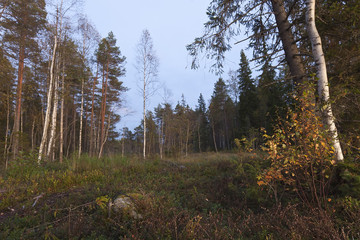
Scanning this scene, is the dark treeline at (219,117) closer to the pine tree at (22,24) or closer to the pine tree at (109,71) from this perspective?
the pine tree at (109,71)

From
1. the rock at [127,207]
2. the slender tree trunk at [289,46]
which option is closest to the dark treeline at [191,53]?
the slender tree trunk at [289,46]

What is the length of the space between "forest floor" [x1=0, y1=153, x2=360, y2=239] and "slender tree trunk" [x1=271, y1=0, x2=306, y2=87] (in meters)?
2.56

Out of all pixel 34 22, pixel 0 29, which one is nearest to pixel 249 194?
pixel 0 29

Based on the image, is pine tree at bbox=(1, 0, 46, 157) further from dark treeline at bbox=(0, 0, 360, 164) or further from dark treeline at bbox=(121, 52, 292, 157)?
dark treeline at bbox=(121, 52, 292, 157)

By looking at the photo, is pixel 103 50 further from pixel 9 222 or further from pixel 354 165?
pixel 354 165

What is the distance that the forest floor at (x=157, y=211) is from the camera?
235cm

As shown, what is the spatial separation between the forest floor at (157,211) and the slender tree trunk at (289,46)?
2.56 meters

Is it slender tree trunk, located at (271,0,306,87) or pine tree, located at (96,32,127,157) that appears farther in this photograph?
pine tree, located at (96,32,127,157)

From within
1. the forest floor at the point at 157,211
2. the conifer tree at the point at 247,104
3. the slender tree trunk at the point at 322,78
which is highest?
the conifer tree at the point at 247,104

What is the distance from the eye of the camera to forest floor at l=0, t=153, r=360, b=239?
7.70 feet

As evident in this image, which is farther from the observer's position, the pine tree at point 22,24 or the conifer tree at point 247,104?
the conifer tree at point 247,104

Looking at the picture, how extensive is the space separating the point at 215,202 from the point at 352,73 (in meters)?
5.07

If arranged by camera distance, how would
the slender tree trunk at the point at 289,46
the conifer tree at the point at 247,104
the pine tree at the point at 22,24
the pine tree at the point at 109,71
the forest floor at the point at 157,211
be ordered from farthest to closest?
the conifer tree at the point at 247,104 → the pine tree at the point at 109,71 → the pine tree at the point at 22,24 → the slender tree trunk at the point at 289,46 → the forest floor at the point at 157,211

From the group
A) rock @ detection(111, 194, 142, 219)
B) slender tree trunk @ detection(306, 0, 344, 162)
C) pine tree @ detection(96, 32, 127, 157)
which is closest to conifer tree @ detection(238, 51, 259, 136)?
pine tree @ detection(96, 32, 127, 157)
